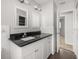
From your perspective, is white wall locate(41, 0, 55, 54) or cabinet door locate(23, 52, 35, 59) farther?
white wall locate(41, 0, 55, 54)

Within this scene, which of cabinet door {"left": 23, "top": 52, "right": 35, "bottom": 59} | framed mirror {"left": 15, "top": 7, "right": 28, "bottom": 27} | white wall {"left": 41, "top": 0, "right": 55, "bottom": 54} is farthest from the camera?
white wall {"left": 41, "top": 0, "right": 55, "bottom": 54}

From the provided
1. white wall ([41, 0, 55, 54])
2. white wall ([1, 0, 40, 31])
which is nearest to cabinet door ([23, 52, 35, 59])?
white wall ([1, 0, 40, 31])

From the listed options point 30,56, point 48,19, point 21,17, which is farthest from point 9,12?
point 48,19

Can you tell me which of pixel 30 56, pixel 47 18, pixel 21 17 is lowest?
pixel 30 56

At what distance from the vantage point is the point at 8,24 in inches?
59.9

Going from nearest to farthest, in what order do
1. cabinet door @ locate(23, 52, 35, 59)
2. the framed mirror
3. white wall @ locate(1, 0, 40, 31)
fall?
cabinet door @ locate(23, 52, 35, 59), white wall @ locate(1, 0, 40, 31), the framed mirror

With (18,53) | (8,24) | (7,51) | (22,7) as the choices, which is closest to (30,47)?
(18,53)

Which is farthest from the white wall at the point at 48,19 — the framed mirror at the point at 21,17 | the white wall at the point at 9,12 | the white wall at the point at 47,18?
the white wall at the point at 9,12

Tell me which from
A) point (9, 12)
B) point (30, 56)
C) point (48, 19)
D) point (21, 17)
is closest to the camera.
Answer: point (30, 56)

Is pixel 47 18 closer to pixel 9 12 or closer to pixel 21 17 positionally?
pixel 21 17

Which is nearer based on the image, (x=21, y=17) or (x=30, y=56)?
(x=30, y=56)

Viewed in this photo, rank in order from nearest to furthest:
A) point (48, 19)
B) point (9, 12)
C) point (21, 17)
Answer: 1. point (9, 12)
2. point (21, 17)
3. point (48, 19)

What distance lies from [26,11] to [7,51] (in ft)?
4.63

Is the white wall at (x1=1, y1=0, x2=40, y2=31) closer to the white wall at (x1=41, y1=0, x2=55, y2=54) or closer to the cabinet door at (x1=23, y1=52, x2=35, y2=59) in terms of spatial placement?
the cabinet door at (x1=23, y1=52, x2=35, y2=59)
